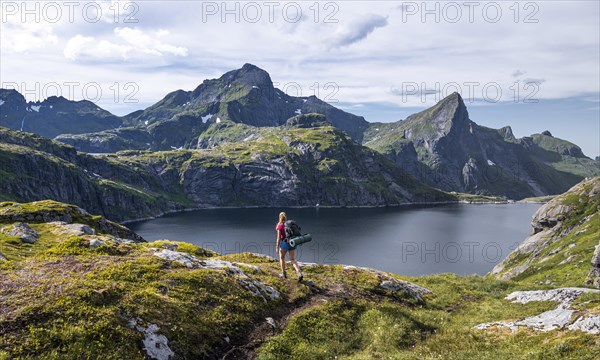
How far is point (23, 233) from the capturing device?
3022 cm

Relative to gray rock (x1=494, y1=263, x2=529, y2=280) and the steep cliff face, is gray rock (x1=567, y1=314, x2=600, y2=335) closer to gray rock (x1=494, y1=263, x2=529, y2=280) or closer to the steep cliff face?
the steep cliff face

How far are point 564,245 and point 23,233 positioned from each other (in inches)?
3878

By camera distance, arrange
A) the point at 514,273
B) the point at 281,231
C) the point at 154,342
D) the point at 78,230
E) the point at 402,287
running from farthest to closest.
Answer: the point at 514,273, the point at 78,230, the point at 402,287, the point at 281,231, the point at 154,342

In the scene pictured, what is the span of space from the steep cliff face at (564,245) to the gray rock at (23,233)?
64.8m

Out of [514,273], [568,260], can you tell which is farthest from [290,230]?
[514,273]

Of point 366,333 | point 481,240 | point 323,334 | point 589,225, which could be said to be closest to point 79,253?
point 323,334

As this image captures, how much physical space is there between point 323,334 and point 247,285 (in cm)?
570

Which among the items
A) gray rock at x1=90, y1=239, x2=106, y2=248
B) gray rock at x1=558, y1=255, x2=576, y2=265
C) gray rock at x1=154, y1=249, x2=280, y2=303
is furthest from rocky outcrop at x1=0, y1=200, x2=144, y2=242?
A: gray rock at x1=558, y1=255, x2=576, y2=265

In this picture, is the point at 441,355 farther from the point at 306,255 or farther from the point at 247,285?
the point at 306,255

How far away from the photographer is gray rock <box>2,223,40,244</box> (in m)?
29.2

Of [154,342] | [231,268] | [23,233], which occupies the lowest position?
[154,342]

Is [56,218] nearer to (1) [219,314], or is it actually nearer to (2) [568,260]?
(1) [219,314]

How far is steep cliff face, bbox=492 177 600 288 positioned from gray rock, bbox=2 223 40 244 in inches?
2551

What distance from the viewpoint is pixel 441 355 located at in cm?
1667
